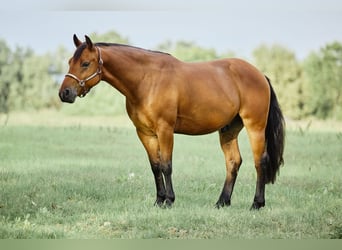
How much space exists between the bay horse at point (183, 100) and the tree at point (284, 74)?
1.67 ft

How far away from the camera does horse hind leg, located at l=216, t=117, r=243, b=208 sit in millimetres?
5645

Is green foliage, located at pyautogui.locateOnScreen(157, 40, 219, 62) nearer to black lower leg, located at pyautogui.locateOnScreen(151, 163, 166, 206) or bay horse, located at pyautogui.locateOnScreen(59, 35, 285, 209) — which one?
bay horse, located at pyautogui.locateOnScreen(59, 35, 285, 209)

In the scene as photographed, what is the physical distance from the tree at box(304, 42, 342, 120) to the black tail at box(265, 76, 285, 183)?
30.5 inches

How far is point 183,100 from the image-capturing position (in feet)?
17.5

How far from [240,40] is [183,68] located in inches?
40.1

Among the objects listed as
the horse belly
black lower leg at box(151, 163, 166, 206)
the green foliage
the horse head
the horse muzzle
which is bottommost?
black lower leg at box(151, 163, 166, 206)

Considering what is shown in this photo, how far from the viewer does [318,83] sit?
6.34 m

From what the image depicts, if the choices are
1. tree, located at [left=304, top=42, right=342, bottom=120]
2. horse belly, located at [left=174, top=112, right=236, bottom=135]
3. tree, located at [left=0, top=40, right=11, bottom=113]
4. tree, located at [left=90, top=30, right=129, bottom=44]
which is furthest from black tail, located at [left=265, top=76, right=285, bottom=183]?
tree, located at [left=0, top=40, right=11, bottom=113]

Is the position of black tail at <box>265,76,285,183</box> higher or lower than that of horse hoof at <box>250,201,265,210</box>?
higher

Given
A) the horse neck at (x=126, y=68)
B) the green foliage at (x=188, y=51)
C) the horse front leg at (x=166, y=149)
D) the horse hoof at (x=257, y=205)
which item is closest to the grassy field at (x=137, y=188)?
the horse hoof at (x=257, y=205)

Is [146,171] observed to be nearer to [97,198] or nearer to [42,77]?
[97,198]

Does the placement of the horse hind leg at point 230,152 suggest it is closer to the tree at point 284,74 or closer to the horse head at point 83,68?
the tree at point 284,74

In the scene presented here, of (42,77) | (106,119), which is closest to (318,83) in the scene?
(106,119)

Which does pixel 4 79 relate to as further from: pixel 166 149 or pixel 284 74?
pixel 284 74
